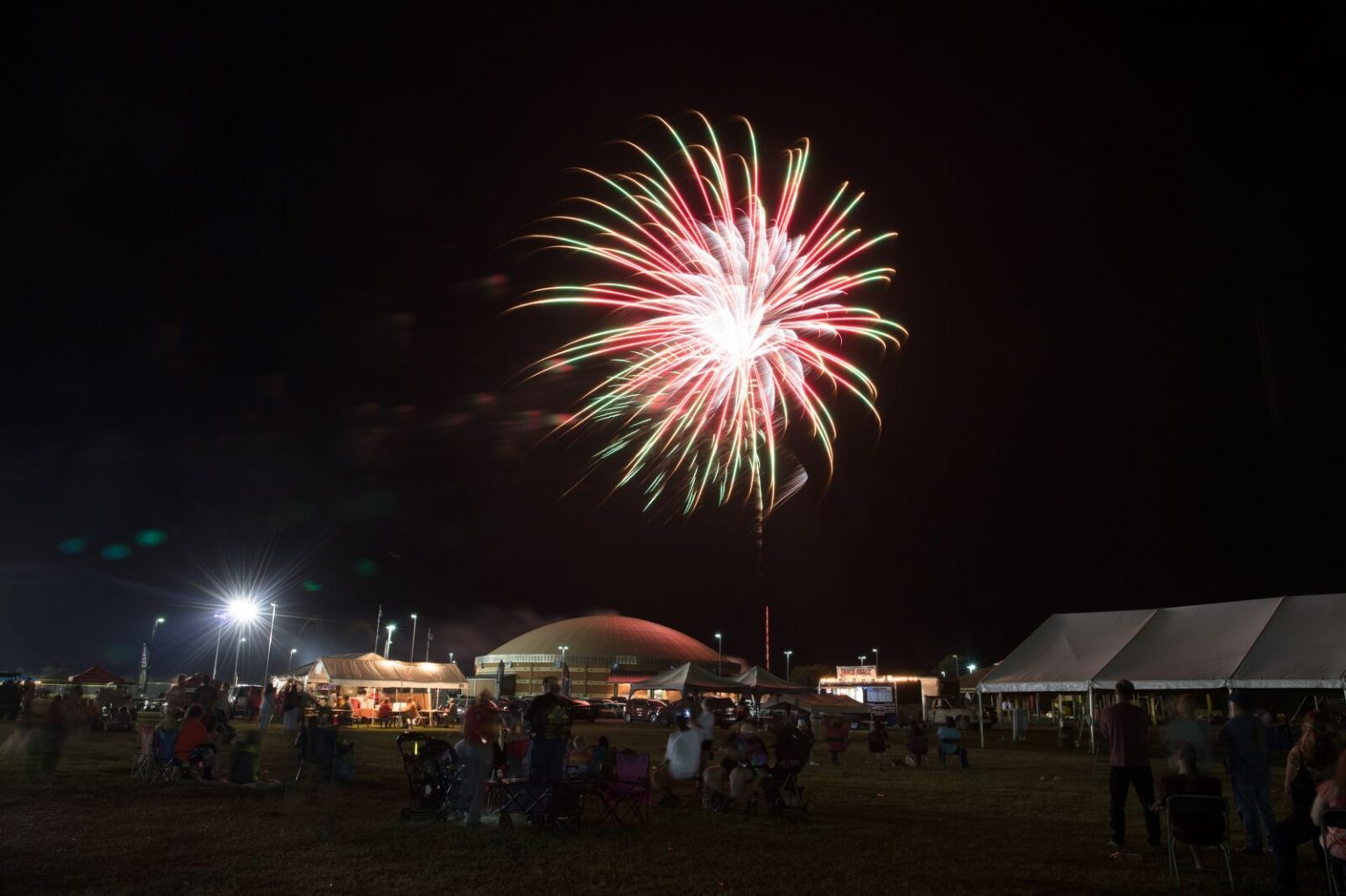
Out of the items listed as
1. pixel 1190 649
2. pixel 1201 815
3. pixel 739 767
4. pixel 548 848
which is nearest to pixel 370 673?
pixel 1190 649

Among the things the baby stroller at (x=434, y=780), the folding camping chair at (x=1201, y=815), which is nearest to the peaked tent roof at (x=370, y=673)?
the baby stroller at (x=434, y=780)

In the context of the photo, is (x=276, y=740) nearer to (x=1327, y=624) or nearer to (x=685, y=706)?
(x=685, y=706)

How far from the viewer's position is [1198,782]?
30.3ft

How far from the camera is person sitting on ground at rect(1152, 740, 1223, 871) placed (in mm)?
8422

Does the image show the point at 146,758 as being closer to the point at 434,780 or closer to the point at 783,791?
the point at 434,780

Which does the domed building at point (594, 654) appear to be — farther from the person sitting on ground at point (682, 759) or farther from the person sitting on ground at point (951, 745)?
the person sitting on ground at point (682, 759)

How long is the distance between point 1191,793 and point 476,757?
809cm

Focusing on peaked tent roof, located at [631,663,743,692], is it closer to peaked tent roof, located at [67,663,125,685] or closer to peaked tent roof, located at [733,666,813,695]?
peaked tent roof, located at [733,666,813,695]

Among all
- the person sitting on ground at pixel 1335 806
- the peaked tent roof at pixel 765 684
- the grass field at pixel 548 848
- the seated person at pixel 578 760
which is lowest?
the grass field at pixel 548 848

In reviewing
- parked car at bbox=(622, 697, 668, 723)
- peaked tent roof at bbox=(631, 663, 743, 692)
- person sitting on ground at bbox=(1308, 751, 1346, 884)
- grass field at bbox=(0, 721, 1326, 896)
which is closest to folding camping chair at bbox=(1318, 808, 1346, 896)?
person sitting on ground at bbox=(1308, 751, 1346, 884)

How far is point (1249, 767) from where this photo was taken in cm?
1038

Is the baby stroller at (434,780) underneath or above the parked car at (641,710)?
above

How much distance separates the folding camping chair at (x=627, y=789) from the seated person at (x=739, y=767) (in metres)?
1.31

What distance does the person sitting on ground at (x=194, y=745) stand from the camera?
50.8 feet
